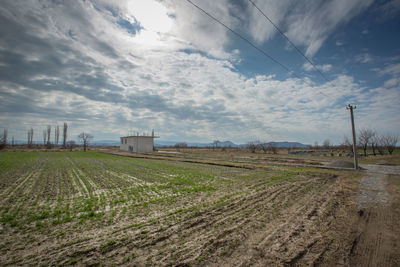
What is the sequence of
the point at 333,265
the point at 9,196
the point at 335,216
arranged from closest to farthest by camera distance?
1. the point at 333,265
2. the point at 335,216
3. the point at 9,196

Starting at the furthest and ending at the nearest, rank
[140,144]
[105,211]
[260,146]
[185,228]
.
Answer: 1. [260,146]
2. [140,144]
3. [105,211]
4. [185,228]

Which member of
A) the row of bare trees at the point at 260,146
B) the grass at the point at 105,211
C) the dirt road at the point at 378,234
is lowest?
the grass at the point at 105,211

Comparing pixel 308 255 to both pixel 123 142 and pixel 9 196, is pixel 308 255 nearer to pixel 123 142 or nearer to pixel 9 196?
pixel 9 196

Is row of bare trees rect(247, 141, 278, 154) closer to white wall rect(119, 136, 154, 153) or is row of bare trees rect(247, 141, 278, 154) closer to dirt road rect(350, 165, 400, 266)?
white wall rect(119, 136, 154, 153)

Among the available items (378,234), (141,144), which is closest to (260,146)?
(141,144)

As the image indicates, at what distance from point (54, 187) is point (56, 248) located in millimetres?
8305

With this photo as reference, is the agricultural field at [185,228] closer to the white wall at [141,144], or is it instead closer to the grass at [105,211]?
the grass at [105,211]

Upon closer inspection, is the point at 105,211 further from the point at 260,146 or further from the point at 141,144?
the point at 260,146

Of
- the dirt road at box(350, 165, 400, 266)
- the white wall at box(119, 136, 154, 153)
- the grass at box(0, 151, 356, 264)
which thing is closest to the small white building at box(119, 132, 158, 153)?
the white wall at box(119, 136, 154, 153)

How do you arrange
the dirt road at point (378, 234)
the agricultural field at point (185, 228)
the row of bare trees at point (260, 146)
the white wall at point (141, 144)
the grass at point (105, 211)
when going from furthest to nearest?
1. the row of bare trees at point (260, 146)
2. the white wall at point (141, 144)
3. the grass at point (105, 211)
4. the agricultural field at point (185, 228)
5. the dirt road at point (378, 234)

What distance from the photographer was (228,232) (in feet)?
16.2

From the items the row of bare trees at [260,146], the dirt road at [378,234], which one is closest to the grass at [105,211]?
the dirt road at [378,234]

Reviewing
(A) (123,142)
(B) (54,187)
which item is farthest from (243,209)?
(A) (123,142)

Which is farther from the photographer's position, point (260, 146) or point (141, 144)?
point (260, 146)
